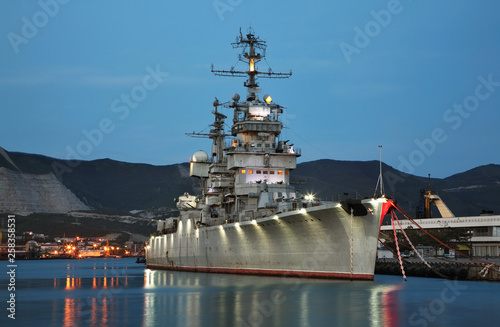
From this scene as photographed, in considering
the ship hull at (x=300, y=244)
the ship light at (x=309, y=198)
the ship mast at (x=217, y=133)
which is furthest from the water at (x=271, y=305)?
the ship mast at (x=217, y=133)

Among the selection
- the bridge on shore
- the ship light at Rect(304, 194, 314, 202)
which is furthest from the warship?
the bridge on shore

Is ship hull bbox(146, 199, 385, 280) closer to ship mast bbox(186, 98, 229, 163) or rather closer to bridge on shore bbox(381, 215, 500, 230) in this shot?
ship mast bbox(186, 98, 229, 163)

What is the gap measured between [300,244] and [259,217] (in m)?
4.37

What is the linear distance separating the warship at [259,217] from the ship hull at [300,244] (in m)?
0.05

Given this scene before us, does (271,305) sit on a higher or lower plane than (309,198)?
lower

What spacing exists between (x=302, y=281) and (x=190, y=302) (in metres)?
8.93

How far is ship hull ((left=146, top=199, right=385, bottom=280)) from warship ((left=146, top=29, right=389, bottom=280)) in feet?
0.15

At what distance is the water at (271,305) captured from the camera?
21.0 meters

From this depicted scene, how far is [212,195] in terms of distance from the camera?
50062 mm

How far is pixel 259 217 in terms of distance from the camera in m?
38.2

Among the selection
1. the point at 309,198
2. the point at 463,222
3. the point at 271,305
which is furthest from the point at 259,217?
the point at 463,222

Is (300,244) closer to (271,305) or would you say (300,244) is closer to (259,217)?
(259,217)

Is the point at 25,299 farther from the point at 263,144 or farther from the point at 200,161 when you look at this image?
the point at 200,161

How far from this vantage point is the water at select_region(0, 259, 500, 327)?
21016 mm
